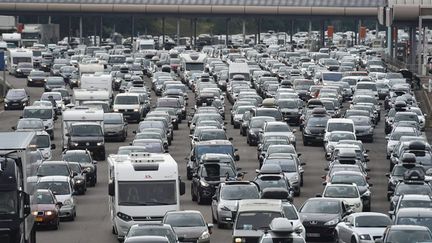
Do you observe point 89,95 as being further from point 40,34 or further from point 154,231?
point 40,34

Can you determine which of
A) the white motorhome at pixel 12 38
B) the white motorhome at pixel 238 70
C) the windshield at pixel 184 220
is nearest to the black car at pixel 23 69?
the white motorhome at pixel 238 70

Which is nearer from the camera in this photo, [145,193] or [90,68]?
[145,193]

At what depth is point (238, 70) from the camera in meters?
107

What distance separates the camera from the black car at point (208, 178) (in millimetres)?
54312

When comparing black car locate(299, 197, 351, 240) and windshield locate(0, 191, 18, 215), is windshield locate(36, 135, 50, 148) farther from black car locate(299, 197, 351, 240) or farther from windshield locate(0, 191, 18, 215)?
windshield locate(0, 191, 18, 215)

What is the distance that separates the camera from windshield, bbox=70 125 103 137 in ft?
226

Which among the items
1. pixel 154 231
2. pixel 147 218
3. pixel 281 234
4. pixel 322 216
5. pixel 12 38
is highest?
pixel 12 38

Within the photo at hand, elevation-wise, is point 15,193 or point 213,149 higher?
point 15,193

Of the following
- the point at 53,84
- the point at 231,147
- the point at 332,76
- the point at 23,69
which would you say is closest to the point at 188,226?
the point at 231,147

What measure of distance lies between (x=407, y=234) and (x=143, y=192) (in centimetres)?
934

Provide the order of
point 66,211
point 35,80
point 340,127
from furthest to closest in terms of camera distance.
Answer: point 35,80, point 340,127, point 66,211

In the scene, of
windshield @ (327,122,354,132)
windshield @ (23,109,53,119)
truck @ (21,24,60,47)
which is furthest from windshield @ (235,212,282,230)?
truck @ (21,24,60,47)

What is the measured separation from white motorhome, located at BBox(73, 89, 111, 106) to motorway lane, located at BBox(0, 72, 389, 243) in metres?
1.76

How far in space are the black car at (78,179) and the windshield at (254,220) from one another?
15.7 metres
